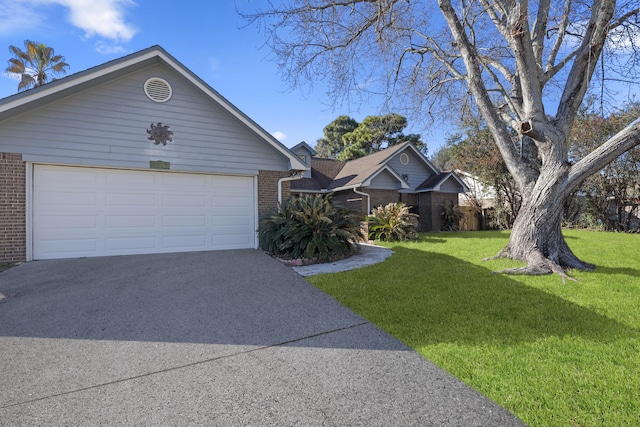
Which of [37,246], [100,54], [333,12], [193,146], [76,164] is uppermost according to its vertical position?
[333,12]

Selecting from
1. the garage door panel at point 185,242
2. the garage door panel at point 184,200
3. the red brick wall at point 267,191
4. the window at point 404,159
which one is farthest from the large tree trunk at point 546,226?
the window at point 404,159

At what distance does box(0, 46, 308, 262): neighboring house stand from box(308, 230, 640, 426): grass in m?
4.42

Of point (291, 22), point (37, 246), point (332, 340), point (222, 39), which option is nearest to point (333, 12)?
point (291, 22)

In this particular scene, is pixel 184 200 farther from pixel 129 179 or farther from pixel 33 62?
pixel 33 62

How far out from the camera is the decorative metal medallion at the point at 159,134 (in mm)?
7949

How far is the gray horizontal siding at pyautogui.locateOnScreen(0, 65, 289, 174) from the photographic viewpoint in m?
7.04

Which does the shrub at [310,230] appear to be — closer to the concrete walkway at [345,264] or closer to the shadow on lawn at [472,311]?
the concrete walkway at [345,264]

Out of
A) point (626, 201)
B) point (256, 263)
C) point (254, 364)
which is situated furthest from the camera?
point (626, 201)

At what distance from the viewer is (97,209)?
7.51 meters

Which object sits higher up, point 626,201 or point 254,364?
point 626,201

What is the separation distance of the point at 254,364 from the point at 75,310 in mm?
2990

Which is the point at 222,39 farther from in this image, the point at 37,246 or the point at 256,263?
the point at 37,246

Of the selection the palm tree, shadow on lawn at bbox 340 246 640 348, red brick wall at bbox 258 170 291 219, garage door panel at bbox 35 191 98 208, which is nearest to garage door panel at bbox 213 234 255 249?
red brick wall at bbox 258 170 291 219

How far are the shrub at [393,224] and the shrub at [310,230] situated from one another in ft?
13.0
